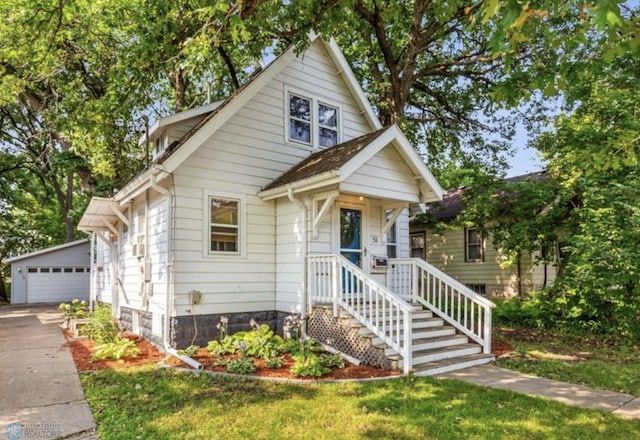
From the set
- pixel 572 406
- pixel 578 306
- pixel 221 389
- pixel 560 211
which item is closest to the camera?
pixel 572 406

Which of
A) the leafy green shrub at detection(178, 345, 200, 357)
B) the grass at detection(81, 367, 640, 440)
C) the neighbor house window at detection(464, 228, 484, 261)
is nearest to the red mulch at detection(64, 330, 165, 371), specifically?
the leafy green shrub at detection(178, 345, 200, 357)

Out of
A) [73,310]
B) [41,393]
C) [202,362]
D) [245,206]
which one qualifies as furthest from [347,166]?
[73,310]

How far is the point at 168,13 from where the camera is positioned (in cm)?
671

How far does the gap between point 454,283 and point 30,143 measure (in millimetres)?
21909

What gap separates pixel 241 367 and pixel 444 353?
11.4 ft

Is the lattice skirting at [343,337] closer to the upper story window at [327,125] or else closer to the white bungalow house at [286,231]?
the white bungalow house at [286,231]

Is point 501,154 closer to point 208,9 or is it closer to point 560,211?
point 560,211

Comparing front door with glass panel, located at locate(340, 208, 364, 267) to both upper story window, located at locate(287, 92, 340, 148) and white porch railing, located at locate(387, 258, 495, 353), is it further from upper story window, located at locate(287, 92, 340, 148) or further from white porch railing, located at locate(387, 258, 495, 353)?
upper story window, located at locate(287, 92, 340, 148)

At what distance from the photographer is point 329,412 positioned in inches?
182

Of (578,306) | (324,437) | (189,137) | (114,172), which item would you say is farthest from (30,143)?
(578,306)
